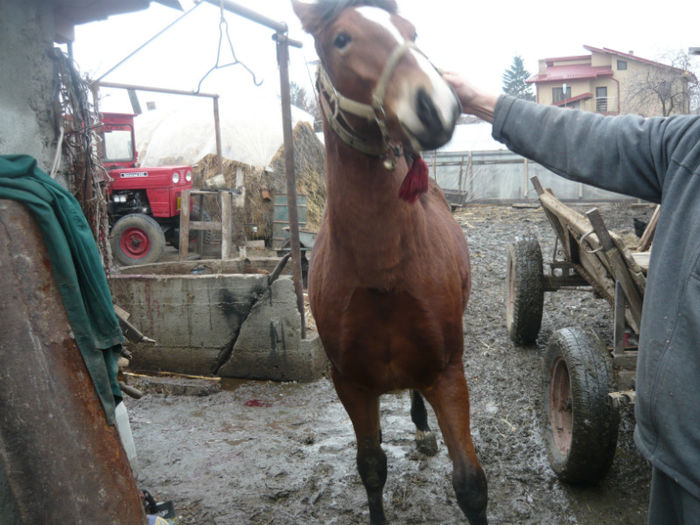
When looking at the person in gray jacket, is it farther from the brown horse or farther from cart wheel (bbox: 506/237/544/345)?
cart wheel (bbox: 506/237/544/345)

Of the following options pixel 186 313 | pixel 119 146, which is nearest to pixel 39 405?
pixel 186 313

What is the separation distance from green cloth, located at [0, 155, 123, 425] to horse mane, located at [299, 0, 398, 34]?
112 centimetres

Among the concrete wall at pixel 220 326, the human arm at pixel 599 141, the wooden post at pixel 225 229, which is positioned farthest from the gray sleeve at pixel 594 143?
the wooden post at pixel 225 229

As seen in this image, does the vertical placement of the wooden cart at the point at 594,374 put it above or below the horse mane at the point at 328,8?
below

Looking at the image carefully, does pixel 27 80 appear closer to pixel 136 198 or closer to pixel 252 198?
pixel 136 198

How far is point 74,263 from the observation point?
205 cm

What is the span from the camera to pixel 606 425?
2.79m

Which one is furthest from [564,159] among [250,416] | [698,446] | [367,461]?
[250,416]

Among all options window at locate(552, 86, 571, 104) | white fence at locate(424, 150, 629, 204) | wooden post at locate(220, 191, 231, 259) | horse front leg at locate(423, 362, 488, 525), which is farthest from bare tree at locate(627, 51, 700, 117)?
horse front leg at locate(423, 362, 488, 525)

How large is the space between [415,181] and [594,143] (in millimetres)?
683

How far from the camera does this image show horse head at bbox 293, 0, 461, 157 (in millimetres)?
1638

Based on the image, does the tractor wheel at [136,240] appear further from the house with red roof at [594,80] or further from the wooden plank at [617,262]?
the house with red roof at [594,80]

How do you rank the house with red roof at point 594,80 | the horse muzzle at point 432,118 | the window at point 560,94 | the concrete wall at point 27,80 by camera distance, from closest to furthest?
the horse muzzle at point 432,118
the concrete wall at point 27,80
the house with red roof at point 594,80
the window at point 560,94

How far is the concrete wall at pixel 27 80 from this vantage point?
2.45 meters
